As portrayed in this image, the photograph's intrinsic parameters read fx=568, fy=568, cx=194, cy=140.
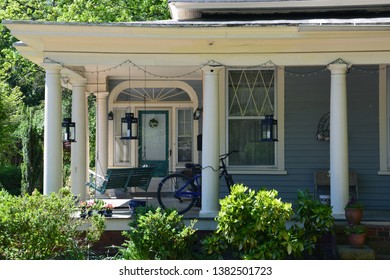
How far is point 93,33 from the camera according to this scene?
8867 mm

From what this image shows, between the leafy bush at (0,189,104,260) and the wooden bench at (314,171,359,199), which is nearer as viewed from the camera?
the leafy bush at (0,189,104,260)

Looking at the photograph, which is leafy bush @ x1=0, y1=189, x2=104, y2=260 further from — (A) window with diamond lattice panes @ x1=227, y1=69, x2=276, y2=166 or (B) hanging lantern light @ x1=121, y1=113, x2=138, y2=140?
(A) window with diamond lattice panes @ x1=227, y1=69, x2=276, y2=166

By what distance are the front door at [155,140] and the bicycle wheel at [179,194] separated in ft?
5.22

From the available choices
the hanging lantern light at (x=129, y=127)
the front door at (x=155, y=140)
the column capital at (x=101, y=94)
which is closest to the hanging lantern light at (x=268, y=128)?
the hanging lantern light at (x=129, y=127)

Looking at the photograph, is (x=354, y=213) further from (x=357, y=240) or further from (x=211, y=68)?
(x=211, y=68)

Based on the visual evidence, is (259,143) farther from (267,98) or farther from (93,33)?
Result: (93,33)

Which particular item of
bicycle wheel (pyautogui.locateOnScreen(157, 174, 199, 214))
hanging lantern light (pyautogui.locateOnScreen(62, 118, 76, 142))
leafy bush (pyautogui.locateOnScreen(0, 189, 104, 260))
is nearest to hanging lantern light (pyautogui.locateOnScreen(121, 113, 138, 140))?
hanging lantern light (pyautogui.locateOnScreen(62, 118, 76, 142))

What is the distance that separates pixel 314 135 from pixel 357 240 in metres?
3.17

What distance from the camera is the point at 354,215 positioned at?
27.8ft

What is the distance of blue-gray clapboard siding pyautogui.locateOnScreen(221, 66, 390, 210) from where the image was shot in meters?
10.8

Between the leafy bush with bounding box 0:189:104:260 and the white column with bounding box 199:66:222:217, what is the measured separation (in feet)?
6.64

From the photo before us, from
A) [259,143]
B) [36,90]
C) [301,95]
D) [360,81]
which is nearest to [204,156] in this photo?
[259,143]

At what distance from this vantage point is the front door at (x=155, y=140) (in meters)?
14.1

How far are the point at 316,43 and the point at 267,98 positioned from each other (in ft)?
7.07
